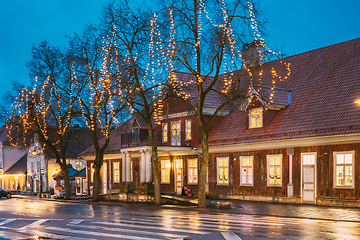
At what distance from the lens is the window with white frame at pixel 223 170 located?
103 feet

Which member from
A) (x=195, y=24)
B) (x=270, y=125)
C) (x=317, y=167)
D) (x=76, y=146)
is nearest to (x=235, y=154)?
(x=270, y=125)

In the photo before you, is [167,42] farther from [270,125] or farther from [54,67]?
[54,67]

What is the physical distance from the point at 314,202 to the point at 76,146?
43681 millimetres

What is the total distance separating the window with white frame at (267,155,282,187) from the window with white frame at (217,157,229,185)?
4.17 m

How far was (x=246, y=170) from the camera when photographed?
2972cm

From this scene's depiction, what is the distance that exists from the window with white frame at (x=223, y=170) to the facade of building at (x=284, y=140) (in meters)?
0.07

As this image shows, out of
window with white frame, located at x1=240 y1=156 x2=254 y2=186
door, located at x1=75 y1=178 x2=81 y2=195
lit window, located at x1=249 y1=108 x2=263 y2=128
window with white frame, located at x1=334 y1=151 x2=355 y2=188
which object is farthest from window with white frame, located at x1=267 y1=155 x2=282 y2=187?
door, located at x1=75 y1=178 x2=81 y2=195

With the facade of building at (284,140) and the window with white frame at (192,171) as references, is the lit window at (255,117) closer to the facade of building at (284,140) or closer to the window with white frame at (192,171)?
the facade of building at (284,140)

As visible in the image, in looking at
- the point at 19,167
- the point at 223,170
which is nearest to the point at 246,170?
the point at 223,170

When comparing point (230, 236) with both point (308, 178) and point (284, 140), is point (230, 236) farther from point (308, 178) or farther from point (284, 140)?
point (284, 140)

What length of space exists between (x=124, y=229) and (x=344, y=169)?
14173mm

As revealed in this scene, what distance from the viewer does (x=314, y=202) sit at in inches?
979

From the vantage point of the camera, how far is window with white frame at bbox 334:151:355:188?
76.2 feet

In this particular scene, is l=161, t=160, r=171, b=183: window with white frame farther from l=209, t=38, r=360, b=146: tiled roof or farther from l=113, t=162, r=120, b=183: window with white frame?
l=113, t=162, r=120, b=183: window with white frame
